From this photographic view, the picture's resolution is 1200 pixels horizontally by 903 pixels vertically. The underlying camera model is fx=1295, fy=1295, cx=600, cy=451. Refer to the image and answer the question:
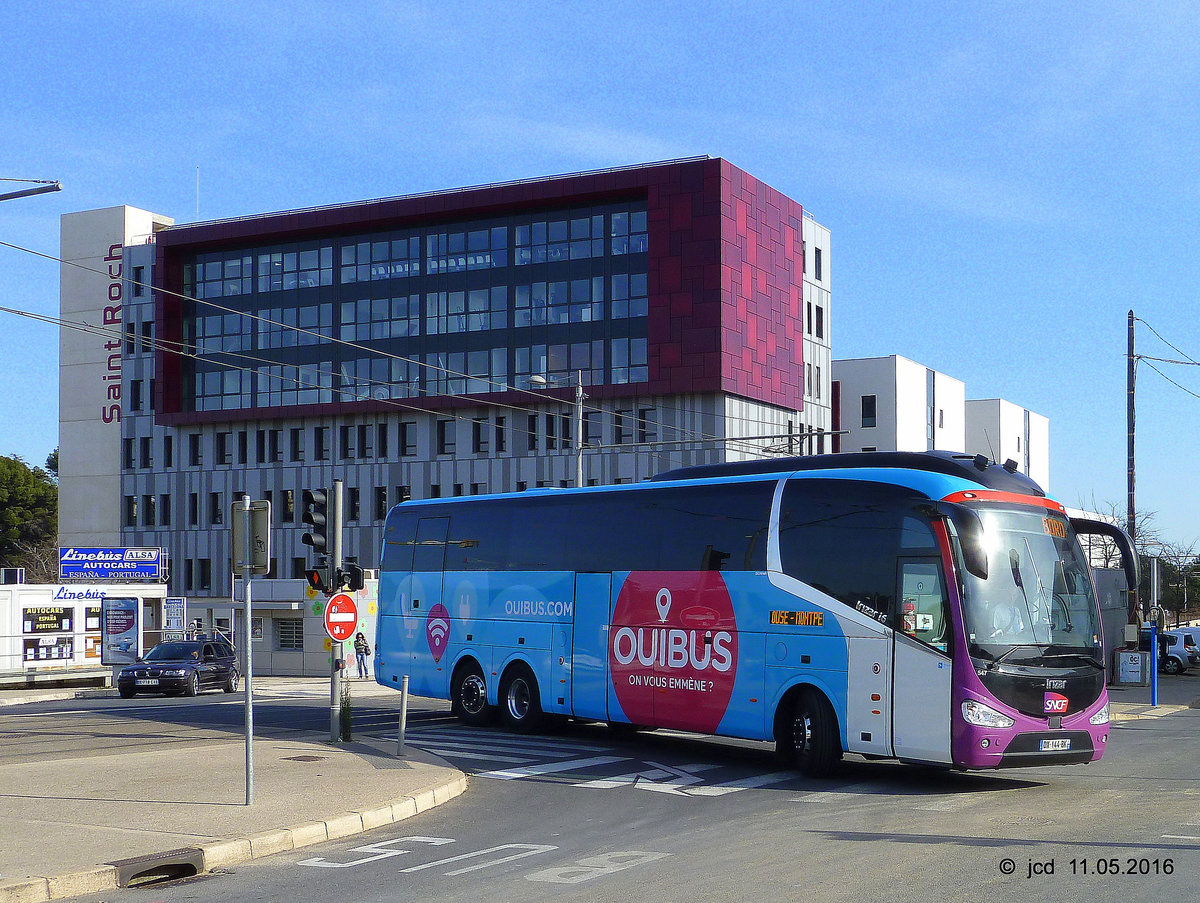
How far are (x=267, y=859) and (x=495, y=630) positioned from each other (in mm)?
11305

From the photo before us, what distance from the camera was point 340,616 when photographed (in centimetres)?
1834

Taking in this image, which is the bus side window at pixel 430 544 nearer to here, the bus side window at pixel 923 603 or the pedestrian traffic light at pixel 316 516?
the pedestrian traffic light at pixel 316 516

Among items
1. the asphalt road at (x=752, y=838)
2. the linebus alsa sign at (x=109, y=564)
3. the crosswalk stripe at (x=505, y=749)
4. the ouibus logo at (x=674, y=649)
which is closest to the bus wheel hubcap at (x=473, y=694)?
the crosswalk stripe at (x=505, y=749)

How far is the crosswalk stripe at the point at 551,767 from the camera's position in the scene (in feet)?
53.5

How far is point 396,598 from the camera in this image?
2450cm

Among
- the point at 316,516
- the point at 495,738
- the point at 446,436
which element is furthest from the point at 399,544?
the point at 446,436

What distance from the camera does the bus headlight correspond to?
555 inches

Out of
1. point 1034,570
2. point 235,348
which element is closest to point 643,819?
point 1034,570

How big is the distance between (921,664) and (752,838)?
4.19 meters

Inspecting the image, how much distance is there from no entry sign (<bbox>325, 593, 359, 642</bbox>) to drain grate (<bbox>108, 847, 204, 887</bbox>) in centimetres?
802

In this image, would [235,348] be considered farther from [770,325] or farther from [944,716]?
[944,716]

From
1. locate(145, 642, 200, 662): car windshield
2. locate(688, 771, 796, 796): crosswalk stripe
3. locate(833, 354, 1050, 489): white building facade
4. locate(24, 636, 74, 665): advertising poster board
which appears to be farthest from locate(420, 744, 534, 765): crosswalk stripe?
locate(833, 354, 1050, 489): white building facade

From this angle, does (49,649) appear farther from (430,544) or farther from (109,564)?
(430,544)

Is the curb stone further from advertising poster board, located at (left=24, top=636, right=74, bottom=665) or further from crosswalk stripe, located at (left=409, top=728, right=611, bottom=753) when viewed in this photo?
advertising poster board, located at (left=24, top=636, right=74, bottom=665)
